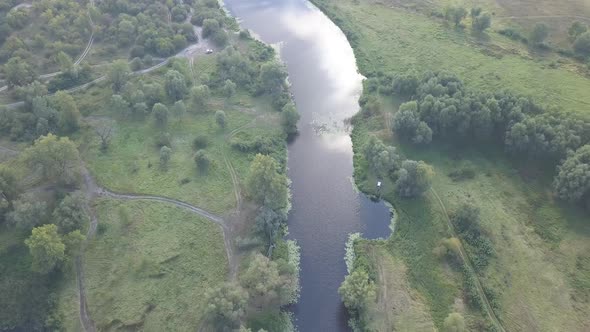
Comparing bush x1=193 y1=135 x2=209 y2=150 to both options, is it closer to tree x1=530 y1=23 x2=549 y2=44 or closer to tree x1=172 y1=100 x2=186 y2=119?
tree x1=172 y1=100 x2=186 y2=119

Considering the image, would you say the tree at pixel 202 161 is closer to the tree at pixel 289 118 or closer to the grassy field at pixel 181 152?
the grassy field at pixel 181 152

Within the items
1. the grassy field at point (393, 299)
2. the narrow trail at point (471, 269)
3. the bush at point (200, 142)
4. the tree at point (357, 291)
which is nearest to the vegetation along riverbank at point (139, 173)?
the bush at point (200, 142)

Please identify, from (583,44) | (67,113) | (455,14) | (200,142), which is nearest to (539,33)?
(583,44)

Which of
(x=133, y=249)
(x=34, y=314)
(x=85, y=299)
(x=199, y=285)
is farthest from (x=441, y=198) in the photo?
(x=34, y=314)

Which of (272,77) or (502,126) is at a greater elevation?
(502,126)

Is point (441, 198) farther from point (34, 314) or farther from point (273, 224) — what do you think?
point (34, 314)

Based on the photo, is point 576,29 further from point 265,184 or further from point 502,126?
point 265,184
